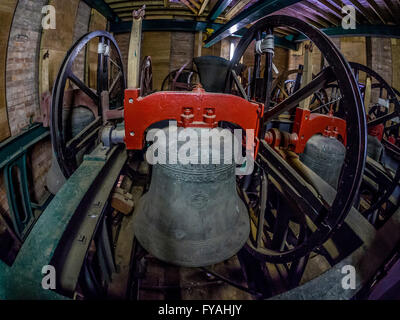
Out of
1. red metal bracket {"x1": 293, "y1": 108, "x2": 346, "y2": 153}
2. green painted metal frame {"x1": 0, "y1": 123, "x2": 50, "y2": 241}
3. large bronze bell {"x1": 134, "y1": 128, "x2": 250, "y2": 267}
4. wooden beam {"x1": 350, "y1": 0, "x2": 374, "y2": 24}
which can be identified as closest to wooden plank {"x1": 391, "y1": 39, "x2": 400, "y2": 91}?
wooden beam {"x1": 350, "y1": 0, "x2": 374, "y2": 24}

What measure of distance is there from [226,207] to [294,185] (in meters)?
0.56

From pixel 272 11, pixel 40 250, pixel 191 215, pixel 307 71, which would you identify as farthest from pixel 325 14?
pixel 40 250

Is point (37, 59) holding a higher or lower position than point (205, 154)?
higher

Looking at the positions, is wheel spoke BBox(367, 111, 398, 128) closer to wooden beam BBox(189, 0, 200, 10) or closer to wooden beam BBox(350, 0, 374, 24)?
wooden beam BBox(350, 0, 374, 24)

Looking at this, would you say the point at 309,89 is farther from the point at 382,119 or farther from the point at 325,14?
the point at 325,14

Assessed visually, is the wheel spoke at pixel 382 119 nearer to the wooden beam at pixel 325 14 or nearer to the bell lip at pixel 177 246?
the bell lip at pixel 177 246

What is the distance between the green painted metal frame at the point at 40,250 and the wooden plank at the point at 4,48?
8.78 ft

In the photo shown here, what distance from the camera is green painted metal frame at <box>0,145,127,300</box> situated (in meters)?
0.78

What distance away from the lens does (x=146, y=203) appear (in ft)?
4.95

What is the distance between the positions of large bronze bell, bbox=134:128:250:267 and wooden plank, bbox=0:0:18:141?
116 inches

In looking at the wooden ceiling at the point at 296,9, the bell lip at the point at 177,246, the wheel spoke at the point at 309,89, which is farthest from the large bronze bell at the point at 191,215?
the wooden ceiling at the point at 296,9

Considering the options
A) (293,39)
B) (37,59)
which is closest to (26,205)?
(37,59)

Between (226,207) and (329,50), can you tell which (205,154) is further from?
(329,50)

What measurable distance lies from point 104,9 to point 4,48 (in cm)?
452
